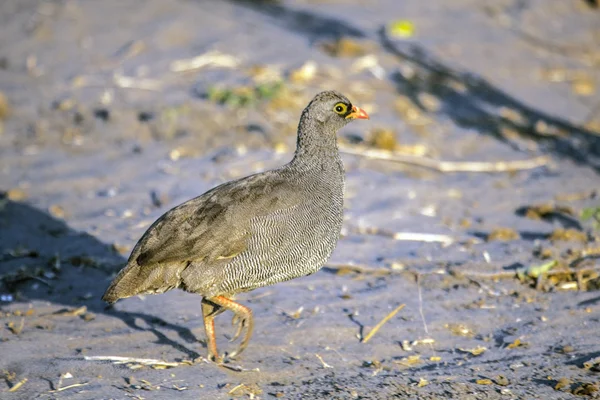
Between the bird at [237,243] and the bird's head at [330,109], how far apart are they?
480 mm

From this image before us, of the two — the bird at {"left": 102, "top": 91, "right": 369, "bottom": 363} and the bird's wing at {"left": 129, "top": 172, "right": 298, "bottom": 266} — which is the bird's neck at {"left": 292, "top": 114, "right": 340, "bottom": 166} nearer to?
the bird at {"left": 102, "top": 91, "right": 369, "bottom": 363}

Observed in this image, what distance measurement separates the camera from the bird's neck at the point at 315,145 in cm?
609

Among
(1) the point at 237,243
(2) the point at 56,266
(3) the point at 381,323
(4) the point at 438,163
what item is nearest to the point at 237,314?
(1) the point at 237,243

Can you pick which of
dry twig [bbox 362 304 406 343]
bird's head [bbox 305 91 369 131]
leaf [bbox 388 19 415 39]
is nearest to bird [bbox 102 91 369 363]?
bird's head [bbox 305 91 369 131]

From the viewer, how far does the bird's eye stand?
247 inches

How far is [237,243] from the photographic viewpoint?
564 cm

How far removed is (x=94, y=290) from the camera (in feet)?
22.5

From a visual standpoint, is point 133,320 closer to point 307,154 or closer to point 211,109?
point 307,154

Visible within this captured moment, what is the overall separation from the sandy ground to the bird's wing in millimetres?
756

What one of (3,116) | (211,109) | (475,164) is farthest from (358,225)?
(3,116)

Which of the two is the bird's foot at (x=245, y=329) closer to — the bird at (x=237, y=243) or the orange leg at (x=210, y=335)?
the bird at (x=237, y=243)

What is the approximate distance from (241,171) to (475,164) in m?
2.83

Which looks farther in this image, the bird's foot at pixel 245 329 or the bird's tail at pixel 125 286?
the bird's foot at pixel 245 329

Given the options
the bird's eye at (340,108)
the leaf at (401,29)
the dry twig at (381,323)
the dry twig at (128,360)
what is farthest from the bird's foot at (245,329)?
the leaf at (401,29)
